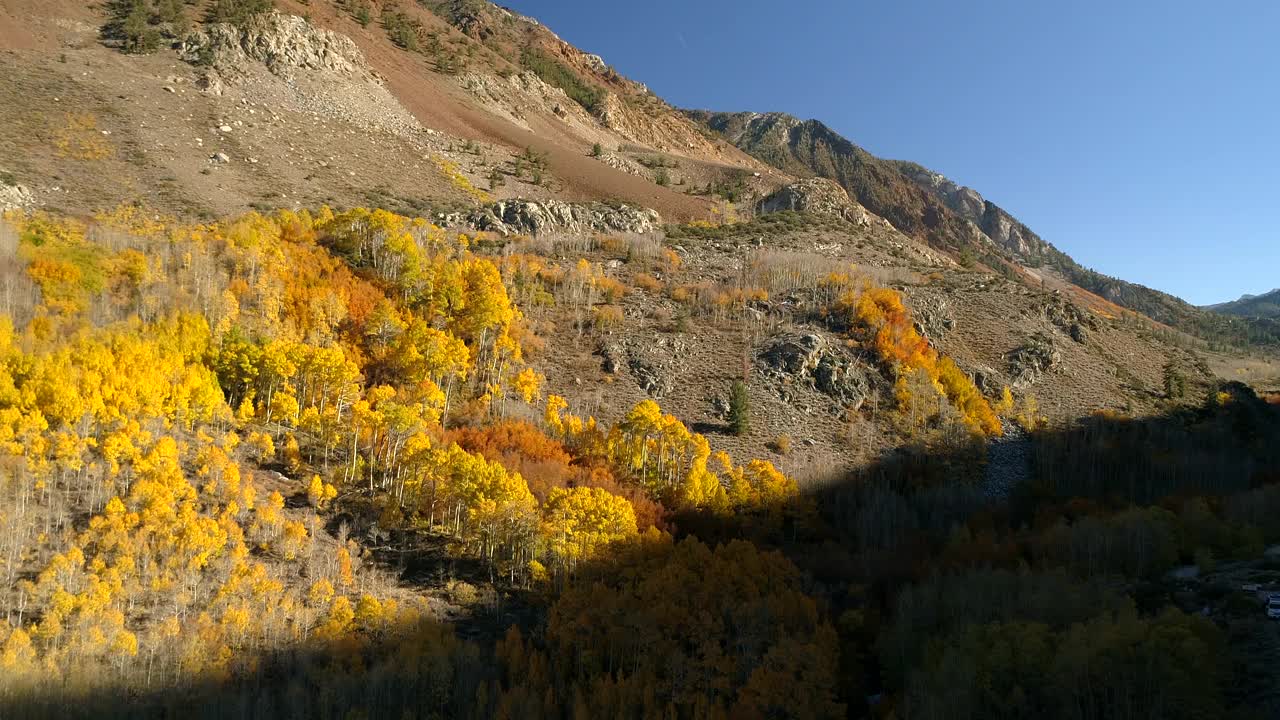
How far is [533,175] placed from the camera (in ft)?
223

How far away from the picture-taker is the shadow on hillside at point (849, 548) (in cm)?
1717

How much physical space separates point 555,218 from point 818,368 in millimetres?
25970

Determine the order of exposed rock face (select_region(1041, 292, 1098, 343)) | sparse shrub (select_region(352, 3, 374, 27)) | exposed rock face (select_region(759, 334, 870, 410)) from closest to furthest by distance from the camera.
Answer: exposed rock face (select_region(759, 334, 870, 410)) → exposed rock face (select_region(1041, 292, 1098, 343)) → sparse shrub (select_region(352, 3, 374, 27))

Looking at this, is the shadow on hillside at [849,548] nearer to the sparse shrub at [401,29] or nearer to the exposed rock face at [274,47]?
the exposed rock face at [274,47]

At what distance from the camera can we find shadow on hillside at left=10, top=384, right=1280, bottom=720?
56.3 ft

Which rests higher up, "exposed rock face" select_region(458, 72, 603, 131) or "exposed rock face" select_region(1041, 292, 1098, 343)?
"exposed rock face" select_region(458, 72, 603, 131)

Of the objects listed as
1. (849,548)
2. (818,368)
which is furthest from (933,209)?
(849,548)

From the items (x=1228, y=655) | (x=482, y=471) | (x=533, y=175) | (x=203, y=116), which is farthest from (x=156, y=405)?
(x=533, y=175)

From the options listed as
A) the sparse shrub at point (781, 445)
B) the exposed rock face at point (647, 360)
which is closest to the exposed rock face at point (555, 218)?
the exposed rock face at point (647, 360)

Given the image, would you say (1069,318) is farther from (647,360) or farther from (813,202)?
(813,202)

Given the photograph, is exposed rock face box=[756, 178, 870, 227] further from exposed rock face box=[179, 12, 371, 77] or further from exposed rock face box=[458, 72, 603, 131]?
exposed rock face box=[179, 12, 371, 77]

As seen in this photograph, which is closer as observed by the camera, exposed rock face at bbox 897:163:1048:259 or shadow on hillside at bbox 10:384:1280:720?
shadow on hillside at bbox 10:384:1280:720

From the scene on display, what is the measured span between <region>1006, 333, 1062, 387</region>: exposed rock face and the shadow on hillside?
410 cm

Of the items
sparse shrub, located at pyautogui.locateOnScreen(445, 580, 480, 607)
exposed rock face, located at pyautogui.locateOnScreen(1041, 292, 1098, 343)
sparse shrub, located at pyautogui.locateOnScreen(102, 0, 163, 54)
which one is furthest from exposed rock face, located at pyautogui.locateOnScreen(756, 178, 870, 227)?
sparse shrub, located at pyautogui.locateOnScreen(445, 580, 480, 607)
